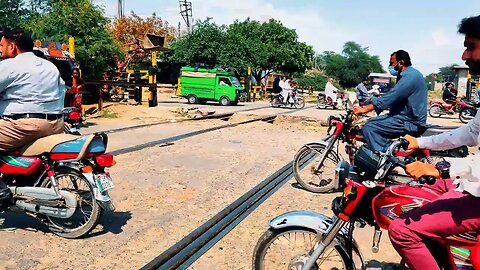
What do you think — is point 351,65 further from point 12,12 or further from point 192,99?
point 12,12

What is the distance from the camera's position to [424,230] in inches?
93.8

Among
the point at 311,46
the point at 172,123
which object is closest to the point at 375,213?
the point at 172,123

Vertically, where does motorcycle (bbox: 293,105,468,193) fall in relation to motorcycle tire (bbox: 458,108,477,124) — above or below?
above

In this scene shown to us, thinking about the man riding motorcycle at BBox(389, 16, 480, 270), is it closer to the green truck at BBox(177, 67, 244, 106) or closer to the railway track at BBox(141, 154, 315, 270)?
the railway track at BBox(141, 154, 315, 270)

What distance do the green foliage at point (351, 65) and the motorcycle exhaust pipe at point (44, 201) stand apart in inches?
2235

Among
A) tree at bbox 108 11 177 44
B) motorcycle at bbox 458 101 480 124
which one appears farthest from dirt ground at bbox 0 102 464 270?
tree at bbox 108 11 177 44

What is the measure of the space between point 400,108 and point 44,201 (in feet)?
13.4

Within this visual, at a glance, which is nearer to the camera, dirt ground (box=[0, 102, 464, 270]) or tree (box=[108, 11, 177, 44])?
dirt ground (box=[0, 102, 464, 270])

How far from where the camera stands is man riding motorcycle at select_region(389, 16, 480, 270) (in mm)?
2260

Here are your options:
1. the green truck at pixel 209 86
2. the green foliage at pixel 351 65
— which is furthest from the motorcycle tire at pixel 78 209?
the green foliage at pixel 351 65

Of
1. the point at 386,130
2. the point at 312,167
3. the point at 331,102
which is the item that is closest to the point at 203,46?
the point at 331,102

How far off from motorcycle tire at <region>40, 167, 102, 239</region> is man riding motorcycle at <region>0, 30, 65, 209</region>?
0.40 metres

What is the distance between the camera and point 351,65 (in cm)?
6125

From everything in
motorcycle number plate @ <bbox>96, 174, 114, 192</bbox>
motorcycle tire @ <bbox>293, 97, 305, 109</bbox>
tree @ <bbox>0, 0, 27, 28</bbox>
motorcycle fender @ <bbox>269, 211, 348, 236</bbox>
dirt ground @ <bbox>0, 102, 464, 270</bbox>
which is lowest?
motorcycle tire @ <bbox>293, 97, 305, 109</bbox>
